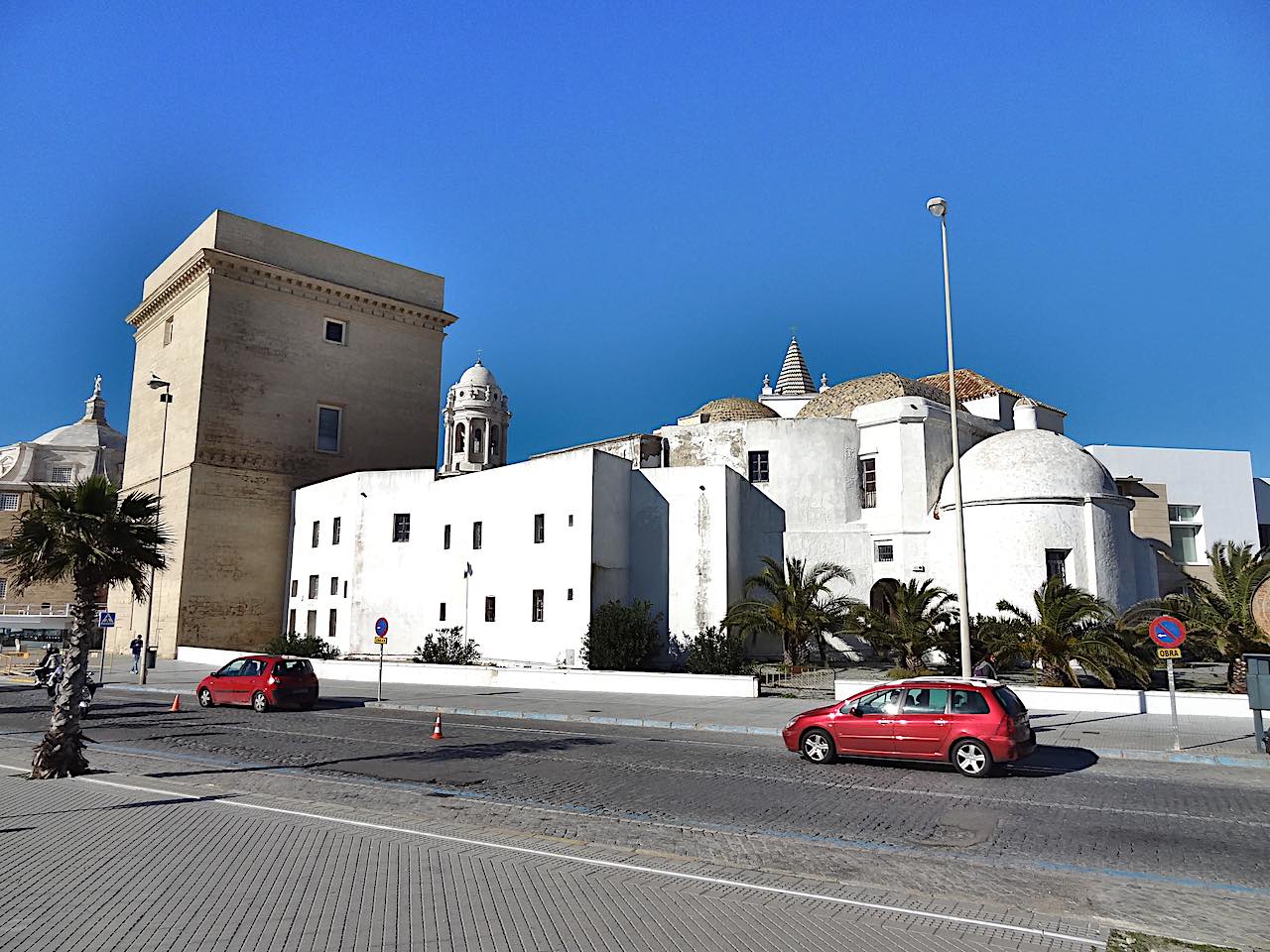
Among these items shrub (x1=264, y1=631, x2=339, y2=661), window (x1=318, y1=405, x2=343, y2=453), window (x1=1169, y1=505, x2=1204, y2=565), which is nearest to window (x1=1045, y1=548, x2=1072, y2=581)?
shrub (x1=264, y1=631, x2=339, y2=661)

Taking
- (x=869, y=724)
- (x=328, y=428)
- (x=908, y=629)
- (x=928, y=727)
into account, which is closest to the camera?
(x=928, y=727)

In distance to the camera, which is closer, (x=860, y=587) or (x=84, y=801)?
(x=84, y=801)

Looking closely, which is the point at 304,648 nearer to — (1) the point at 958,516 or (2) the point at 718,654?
(2) the point at 718,654

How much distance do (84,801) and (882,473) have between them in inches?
1199

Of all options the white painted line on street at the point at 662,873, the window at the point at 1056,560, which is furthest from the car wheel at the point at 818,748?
the window at the point at 1056,560

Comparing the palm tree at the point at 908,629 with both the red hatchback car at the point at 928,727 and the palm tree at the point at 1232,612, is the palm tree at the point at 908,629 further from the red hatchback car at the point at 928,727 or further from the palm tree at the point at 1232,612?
the red hatchback car at the point at 928,727

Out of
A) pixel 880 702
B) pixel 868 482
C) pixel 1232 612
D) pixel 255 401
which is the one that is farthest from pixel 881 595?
pixel 255 401

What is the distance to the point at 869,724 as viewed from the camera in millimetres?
13125

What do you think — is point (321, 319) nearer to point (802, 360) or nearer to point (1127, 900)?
point (802, 360)

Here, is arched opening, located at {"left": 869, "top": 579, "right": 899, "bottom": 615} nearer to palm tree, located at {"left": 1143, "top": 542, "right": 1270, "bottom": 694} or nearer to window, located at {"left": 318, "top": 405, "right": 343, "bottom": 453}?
palm tree, located at {"left": 1143, "top": 542, "right": 1270, "bottom": 694}

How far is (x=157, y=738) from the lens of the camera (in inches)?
623

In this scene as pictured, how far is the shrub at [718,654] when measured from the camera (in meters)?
28.3

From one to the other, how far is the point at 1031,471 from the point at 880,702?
2042 cm

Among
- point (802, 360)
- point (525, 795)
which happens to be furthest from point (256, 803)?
point (802, 360)
